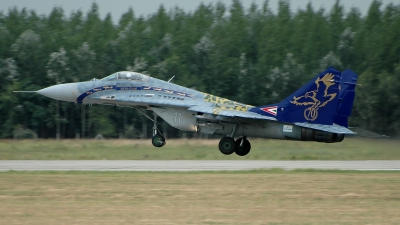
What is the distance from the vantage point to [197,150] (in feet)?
93.9

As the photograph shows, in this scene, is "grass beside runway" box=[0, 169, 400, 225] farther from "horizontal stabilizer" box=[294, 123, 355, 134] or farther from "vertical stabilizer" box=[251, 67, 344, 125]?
"vertical stabilizer" box=[251, 67, 344, 125]

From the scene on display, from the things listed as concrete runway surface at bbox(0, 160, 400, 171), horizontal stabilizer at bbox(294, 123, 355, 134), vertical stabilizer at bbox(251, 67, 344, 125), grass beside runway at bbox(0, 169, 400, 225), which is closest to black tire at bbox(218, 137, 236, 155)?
concrete runway surface at bbox(0, 160, 400, 171)

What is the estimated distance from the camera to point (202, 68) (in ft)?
175

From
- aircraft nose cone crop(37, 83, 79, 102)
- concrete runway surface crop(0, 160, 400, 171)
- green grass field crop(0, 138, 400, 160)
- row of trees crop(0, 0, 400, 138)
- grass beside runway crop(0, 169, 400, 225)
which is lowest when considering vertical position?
grass beside runway crop(0, 169, 400, 225)

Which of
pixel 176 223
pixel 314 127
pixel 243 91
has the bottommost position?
pixel 176 223

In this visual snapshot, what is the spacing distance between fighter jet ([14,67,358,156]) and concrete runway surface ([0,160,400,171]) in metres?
0.97

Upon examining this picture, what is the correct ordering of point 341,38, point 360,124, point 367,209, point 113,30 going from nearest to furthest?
point 367,209 → point 360,124 → point 341,38 → point 113,30

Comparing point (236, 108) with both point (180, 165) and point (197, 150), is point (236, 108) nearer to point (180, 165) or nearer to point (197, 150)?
point (180, 165)

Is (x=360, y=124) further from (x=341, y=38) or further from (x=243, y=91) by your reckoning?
(x=341, y=38)

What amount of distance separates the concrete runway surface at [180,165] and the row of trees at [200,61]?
17516mm

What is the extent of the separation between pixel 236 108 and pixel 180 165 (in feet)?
11.1

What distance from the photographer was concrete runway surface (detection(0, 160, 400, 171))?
21.2 m

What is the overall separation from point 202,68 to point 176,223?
4237cm

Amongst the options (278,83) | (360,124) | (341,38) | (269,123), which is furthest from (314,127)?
(341,38)
